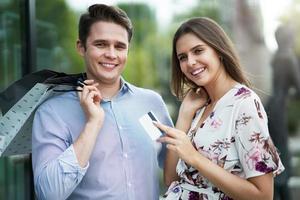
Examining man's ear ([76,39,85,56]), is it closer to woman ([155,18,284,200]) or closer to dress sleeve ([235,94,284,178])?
woman ([155,18,284,200])

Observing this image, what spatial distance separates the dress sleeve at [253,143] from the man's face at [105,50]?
46 centimetres

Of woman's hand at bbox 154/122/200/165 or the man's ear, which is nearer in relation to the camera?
woman's hand at bbox 154/122/200/165

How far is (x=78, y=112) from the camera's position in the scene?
6.16 feet

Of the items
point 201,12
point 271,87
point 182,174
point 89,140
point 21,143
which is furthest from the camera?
point 201,12

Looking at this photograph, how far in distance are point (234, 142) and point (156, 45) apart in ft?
17.4

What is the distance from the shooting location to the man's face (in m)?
1.89

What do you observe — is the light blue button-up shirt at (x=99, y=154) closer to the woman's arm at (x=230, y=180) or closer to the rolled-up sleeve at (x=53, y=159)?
the rolled-up sleeve at (x=53, y=159)

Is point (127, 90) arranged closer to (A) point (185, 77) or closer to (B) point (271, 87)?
(A) point (185, 77)

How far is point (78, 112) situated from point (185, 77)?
42cm

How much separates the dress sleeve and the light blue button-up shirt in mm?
375

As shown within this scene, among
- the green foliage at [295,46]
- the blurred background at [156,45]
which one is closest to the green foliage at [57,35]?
the blurred background at [156,45]

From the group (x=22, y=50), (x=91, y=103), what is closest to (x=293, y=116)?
(x=22, y=50)

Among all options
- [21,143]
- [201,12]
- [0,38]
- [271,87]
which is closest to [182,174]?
[21,143]

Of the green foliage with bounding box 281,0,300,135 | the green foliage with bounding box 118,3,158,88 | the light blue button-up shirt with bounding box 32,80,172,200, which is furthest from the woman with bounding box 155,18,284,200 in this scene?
the green foliage with bounding box 118,3,158,88
